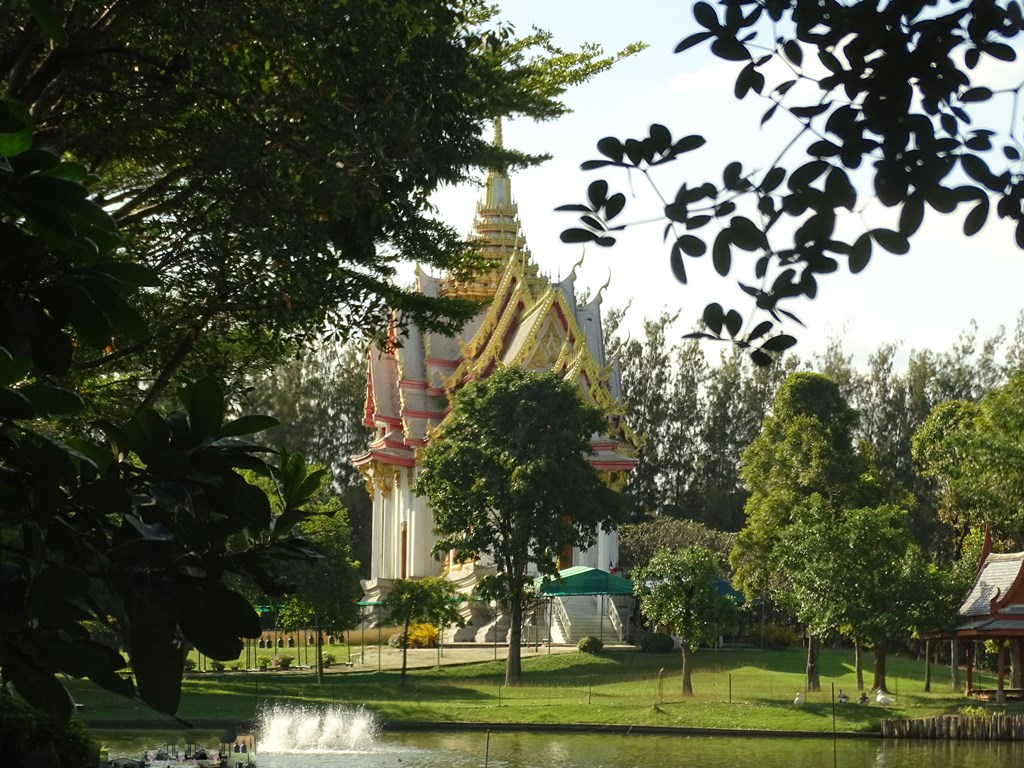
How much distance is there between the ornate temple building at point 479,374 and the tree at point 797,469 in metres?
4.66

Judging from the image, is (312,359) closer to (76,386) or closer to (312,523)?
(312,523)

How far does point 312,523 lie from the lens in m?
32.5

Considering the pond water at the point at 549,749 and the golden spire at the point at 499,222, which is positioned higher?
the golden spire at the point at 499,222

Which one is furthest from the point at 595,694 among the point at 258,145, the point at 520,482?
the point at 258,145

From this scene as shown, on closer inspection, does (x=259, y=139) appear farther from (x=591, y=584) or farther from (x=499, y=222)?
(x=499, y=222)

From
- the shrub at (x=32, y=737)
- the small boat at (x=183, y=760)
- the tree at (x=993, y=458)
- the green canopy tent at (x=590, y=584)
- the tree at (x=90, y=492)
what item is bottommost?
the small boat at (x=183, y=760)

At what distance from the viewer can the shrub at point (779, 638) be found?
37781 millimetres

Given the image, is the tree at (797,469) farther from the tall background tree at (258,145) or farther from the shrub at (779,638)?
the tall background tree at (258,145)

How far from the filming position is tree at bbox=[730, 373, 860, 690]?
3381 cm

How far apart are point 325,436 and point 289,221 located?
4459 centimetres

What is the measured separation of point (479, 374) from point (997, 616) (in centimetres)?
1608

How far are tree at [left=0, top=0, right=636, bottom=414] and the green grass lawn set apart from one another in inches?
517

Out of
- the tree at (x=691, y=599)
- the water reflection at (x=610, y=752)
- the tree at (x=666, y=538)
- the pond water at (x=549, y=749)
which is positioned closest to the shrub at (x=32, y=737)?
the water reflection at (x=610, y=752)

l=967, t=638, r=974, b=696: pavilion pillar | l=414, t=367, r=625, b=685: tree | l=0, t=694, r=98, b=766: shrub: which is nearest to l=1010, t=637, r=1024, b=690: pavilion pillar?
l=967, t=638, r=974, b=696: pavilion pillar
